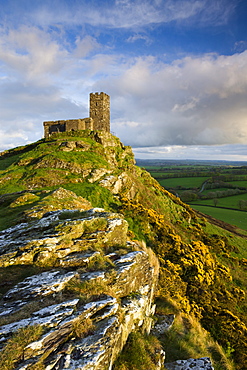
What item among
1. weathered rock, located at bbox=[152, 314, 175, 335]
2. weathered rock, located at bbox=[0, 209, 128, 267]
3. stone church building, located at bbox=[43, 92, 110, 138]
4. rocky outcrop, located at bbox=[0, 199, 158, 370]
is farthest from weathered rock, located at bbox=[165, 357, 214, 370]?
stone church building, located at bbox=[43, 92, 110, 138]

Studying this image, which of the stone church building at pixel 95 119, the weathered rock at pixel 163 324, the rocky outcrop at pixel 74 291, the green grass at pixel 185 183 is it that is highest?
the stone church building at pixel 95 119

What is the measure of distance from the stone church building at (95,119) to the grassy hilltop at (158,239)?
Result: 384 cm

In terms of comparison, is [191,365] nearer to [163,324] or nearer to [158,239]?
[163,324]

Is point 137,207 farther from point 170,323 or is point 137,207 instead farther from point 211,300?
point 170,323

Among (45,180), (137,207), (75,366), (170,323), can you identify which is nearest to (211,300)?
(170,323)

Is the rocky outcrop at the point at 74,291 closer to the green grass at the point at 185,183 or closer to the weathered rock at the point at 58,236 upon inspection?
the weathered rock at the point at 58,236

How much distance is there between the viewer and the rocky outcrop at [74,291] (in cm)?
568

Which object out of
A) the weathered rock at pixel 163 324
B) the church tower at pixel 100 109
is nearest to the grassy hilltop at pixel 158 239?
the weathered rock at pixel 163 324

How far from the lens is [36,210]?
1377cm

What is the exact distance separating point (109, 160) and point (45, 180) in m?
13.3

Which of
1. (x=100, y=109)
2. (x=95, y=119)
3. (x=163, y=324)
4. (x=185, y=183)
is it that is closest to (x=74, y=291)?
(x=163, y=324)

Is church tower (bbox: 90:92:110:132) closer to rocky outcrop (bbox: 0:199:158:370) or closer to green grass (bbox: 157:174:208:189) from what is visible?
rocky outcrop (bbox: 0:199:158:370)

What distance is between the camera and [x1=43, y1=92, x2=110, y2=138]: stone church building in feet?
143

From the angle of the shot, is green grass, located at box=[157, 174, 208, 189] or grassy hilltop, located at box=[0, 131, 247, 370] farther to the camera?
green grass, located at box=[157, 174, 208, 189]
